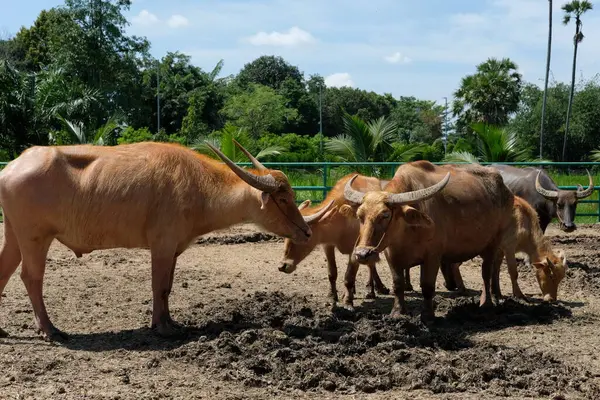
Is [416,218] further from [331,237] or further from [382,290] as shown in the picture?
[382,290]

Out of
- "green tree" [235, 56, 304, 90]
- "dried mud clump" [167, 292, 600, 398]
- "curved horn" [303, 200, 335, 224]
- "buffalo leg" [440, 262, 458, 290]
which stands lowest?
"buffalo leg" [440, 262, 458, 290]

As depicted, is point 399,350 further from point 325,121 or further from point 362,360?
point 325,121

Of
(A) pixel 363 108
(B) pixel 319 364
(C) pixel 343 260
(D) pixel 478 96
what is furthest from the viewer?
(A) pixel 363 108

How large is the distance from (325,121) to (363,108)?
260 inches

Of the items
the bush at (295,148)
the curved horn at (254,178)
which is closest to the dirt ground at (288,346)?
the curved horn at (254,178)

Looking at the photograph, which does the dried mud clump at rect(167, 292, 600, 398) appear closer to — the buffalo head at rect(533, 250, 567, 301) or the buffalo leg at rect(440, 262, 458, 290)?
the buffalo head at rect(533, 250, 567, 301)

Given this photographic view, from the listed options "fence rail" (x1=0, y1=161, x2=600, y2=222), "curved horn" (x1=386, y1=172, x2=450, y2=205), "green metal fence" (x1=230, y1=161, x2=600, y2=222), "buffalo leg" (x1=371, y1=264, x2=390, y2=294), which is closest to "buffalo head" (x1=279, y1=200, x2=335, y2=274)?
"buffalo leg" (x1=371, y1=264, x2=390, y2=294)

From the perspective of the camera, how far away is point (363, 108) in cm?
7562

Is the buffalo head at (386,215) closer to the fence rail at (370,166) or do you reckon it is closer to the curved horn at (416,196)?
the curved horn at (416,196)

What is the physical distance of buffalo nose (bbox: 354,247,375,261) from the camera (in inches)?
295

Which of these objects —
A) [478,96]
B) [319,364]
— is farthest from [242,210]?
[478,96]

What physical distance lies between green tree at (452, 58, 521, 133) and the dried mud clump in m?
41.7

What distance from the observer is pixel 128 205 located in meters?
8.05

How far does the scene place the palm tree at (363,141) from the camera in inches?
903
